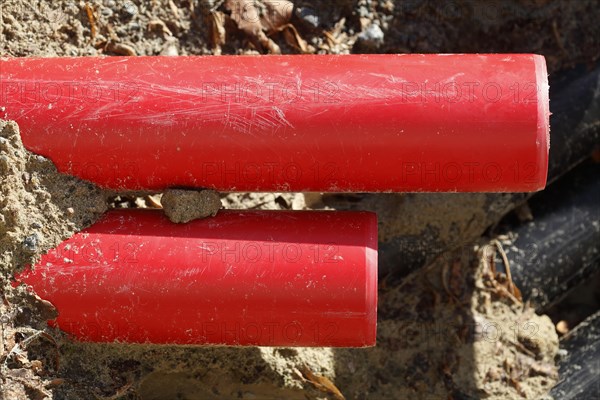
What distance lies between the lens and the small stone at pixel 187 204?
2.22 m

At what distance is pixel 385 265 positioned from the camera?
2.86m

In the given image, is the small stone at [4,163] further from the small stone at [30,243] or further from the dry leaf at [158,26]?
the dry leaf at [158,26]

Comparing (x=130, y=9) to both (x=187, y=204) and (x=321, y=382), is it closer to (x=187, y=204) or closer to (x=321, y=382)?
(x=187, y=204)

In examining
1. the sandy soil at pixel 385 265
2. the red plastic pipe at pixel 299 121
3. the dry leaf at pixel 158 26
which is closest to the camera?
the red plastic pipe at pixel 299 121

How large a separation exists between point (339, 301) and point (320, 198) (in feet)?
2.75

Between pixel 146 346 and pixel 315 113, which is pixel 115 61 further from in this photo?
pixel 146 346

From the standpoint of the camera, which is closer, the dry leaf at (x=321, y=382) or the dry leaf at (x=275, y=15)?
the dry leaf at (x=321, y=382)

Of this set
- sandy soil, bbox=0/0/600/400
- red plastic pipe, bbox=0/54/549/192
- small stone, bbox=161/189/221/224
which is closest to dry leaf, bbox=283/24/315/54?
sandy soil, bbox=0/0/600/400

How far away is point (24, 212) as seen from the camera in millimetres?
2189

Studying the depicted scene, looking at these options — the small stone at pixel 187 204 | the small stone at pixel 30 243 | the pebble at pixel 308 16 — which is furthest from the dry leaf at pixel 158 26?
the small stone at pixel 30 243

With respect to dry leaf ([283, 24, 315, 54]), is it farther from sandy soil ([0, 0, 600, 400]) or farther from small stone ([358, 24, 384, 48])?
small stone ([358, 24, 384, 48])

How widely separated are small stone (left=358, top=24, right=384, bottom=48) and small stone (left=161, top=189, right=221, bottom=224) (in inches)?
42.2

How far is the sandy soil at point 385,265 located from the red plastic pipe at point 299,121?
0.34 m

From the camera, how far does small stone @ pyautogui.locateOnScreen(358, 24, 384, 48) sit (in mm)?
3029
